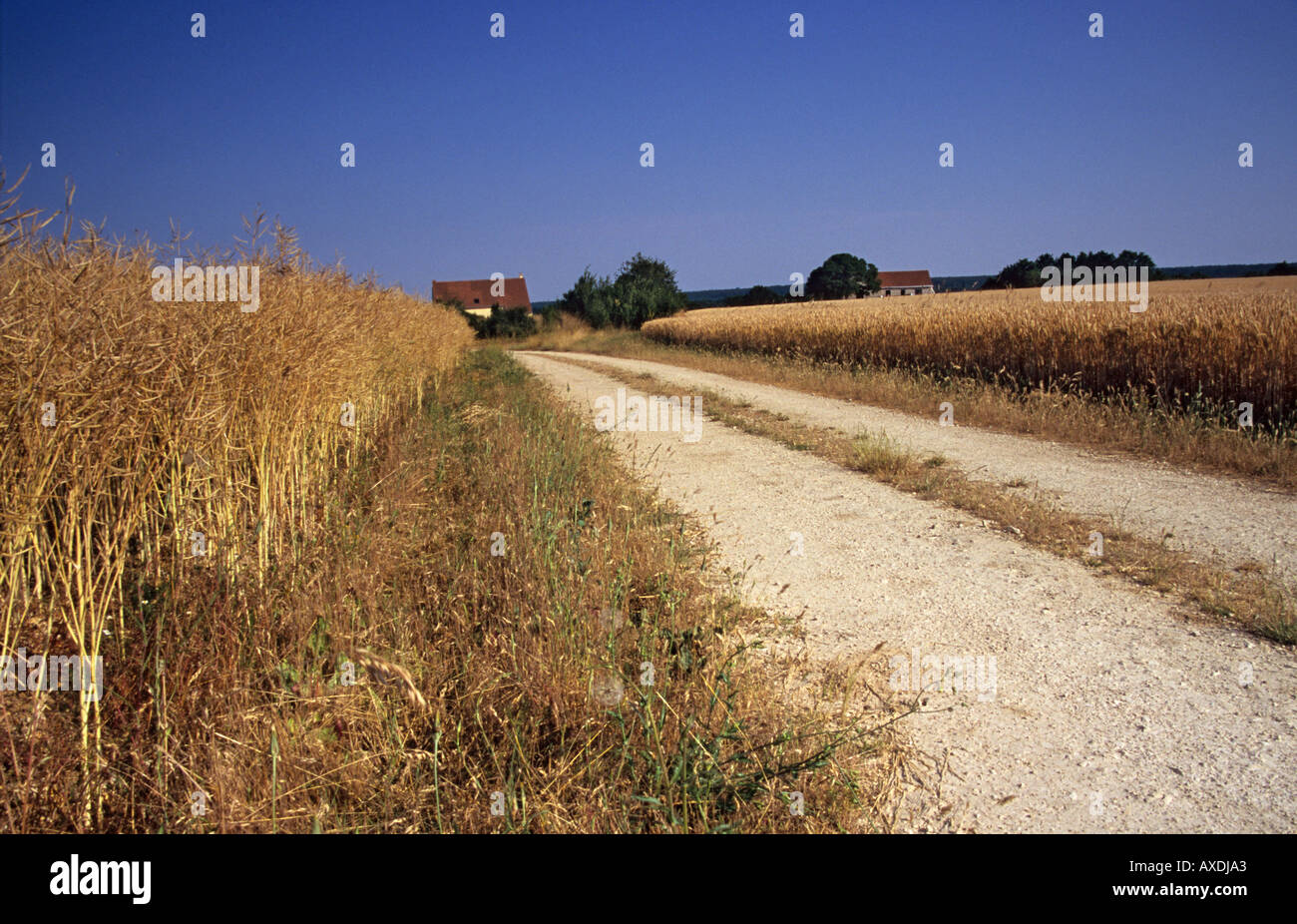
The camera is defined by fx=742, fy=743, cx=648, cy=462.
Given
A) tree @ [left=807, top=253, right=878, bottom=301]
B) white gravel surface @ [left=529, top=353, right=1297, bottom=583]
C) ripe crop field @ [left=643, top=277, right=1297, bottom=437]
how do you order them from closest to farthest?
white gravel surface @ [left=529, top=353, right=1297, bottom=583]
ripe crop field @ [left=643, top=277, right=1297, bottom=437]
tree @ [left=807, top=253, right=878, bottom=301]

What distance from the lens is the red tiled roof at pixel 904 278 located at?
78.9m

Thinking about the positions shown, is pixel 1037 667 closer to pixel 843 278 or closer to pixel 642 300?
pixel 642 300

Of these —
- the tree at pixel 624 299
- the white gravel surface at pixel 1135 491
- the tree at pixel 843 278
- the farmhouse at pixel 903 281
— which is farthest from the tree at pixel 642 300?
the white gravel surface at pixel 1135 491

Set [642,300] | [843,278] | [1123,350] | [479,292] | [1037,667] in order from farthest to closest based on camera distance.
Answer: [479,292] < [843,278] < [642,300] < [1123,350] < [1037,667]

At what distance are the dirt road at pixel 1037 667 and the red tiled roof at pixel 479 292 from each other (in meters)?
70.3

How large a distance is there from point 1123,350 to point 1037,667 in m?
9.03

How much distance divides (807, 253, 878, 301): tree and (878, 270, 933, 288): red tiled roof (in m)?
5.79

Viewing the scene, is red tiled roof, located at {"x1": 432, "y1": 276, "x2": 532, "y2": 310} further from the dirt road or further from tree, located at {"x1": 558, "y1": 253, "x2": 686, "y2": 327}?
the dirt road

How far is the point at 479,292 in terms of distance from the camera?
7512 cm

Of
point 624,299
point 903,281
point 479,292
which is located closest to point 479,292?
point 479,292

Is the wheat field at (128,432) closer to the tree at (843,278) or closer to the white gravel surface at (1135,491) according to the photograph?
the white gravel surface at (1135,491)

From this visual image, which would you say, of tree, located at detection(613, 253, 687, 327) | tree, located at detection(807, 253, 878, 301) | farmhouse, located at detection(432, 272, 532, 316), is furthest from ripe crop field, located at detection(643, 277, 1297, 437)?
farmhouse, located at detection(432, 272, 532, 316)

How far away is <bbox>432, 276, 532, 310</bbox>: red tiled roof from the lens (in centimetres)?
7358

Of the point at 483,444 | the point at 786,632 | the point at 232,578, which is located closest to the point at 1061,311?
the point at 483,444
